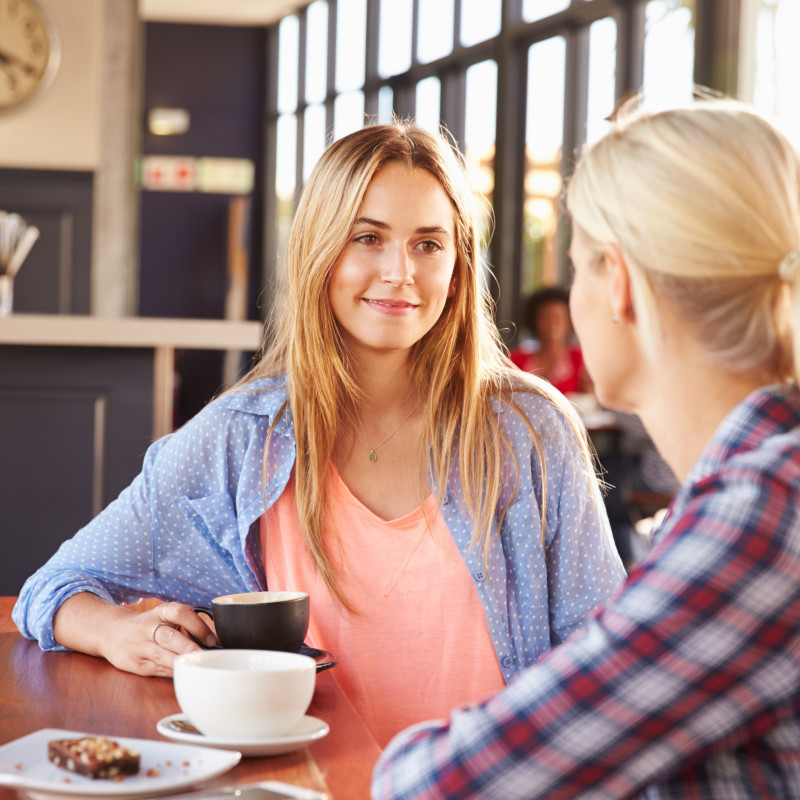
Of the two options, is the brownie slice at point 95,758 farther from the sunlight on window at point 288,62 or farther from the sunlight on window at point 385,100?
the sunlight on window at point 288,62

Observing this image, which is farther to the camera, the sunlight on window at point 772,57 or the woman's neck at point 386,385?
the sunlight on window at point 772,57

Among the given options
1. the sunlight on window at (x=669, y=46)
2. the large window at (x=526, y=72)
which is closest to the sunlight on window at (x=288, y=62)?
the large window at (x=526, y=72)

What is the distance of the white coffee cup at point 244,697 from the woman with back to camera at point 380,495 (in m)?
0.50

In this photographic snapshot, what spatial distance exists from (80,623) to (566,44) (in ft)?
17.3

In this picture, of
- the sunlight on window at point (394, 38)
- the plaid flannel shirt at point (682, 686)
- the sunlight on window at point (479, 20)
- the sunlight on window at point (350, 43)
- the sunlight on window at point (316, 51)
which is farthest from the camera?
the sunlight on window at point (316, 51)

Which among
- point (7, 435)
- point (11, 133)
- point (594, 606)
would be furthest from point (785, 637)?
point (11, 133)

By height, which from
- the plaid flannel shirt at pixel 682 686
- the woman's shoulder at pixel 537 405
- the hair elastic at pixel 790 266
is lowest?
the plaid flannel shirt at pixel 682 686

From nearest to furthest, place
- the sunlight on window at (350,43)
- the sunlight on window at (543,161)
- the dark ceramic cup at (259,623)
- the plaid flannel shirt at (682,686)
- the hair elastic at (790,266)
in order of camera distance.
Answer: the plaid flannel shirt at (682,686) < the hair elastic at (790,266) < the dark ceramic cup at (259,623) < the sunlight on window at (543,161) < the sunlight on window at (350,43)

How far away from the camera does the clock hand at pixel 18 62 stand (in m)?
5.61

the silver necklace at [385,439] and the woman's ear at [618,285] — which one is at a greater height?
the woman's ear at [618,285]

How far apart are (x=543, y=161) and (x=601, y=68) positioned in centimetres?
66

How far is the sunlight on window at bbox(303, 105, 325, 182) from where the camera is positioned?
8867 millimetres

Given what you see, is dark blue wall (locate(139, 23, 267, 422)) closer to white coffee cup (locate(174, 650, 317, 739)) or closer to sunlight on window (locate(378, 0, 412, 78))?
sunlight on window (locate(378, 0, 412, 78))

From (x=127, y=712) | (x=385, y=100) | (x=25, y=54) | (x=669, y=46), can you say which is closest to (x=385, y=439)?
(x=127, y=712)
